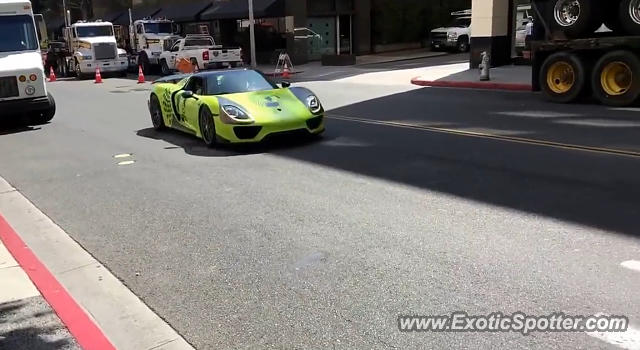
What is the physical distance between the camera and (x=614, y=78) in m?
13.6

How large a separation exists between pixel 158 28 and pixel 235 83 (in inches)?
993

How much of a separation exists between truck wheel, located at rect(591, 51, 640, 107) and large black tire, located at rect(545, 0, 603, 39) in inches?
38.8

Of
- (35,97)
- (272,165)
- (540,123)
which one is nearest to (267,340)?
(272,165)

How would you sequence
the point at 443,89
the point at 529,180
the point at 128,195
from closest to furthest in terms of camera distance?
1. the point at 529,180
2. the point at 128,195
3. the point at 443,89

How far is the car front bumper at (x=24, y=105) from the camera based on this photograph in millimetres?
13180

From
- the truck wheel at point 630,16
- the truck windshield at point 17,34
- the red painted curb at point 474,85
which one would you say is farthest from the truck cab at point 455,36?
the truck windshield at point 17,34

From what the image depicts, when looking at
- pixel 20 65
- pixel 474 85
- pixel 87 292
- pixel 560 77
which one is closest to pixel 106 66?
pixel 20 65

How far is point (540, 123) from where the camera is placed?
11.3m

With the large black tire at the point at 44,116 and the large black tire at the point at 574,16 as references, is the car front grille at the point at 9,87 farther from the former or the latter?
the large black tire at the point at 574,16

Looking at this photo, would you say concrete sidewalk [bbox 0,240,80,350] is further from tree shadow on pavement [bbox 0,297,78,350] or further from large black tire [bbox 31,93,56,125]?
large black tire [bbox 31,93,56,125]

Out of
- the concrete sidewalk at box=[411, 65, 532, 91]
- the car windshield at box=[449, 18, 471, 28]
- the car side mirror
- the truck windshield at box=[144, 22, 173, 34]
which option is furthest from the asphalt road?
the car windshield at box=[449, 18, 471, 28]

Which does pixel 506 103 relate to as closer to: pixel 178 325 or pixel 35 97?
pixel 35 97

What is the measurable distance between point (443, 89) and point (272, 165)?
36.5 ft

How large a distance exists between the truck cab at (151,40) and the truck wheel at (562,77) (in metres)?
21.2
